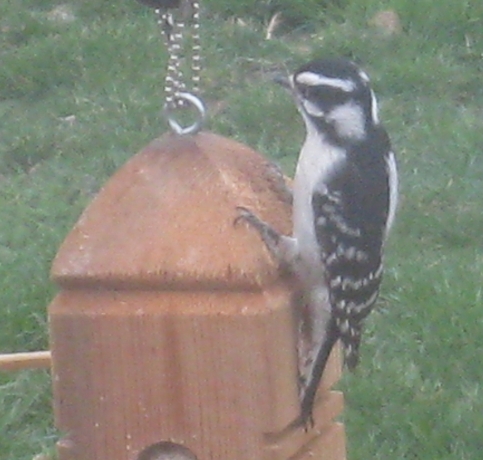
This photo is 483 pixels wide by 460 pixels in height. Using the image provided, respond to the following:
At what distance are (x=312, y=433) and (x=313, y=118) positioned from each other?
0.84 meters

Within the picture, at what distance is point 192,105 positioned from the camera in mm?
2242

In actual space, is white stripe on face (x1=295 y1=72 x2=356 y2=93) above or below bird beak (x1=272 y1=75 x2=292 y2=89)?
above

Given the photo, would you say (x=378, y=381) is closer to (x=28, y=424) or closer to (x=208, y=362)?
(x=28, y=424)

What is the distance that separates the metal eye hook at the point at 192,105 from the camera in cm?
220

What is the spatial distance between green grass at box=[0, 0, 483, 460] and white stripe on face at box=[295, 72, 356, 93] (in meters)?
1.65

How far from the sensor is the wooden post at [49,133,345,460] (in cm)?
204

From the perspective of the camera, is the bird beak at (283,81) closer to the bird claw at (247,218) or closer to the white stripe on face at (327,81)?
the white stripe on face at (327,81)

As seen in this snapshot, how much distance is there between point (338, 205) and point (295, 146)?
3.40 metres

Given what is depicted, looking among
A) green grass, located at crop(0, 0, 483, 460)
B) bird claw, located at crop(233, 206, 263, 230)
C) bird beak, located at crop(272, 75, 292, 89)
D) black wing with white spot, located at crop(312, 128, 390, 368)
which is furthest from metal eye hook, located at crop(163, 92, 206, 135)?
green grass, located at crop(0, 0, 483, 460)

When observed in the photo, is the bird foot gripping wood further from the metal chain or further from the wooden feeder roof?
the metal chain

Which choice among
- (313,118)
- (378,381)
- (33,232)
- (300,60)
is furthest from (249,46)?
(313,118)

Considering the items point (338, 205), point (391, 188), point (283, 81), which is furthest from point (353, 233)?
point (283, 81)

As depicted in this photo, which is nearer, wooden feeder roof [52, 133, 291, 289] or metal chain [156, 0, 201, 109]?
wooden feeder roof [52, 133, 291, 289]

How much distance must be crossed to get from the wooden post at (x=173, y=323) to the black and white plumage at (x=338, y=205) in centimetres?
23
